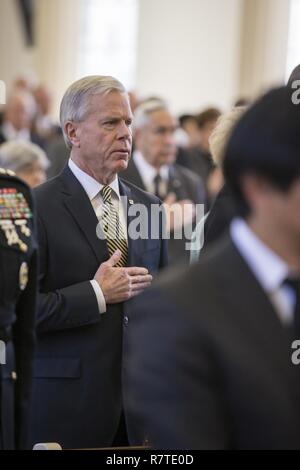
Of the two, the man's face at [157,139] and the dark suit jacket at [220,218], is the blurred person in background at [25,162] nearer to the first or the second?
the man's face at [157,139]

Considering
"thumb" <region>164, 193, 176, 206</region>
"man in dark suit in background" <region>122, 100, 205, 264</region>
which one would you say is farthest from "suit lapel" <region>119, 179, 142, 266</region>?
"man in dark suit in background" <region>122, 100, 205, 264</region>

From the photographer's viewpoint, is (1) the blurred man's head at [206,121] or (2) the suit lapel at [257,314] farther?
(1) the blurred man's head at [206,121]

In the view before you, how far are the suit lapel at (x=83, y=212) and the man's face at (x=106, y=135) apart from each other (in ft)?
0.25

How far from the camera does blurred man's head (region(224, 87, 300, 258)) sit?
5.39 ft

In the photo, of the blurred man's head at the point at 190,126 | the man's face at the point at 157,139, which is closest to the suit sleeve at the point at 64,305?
the man's face at the point at 157,139

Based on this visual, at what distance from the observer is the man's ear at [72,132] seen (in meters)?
3.25

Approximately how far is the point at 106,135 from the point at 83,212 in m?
0.25

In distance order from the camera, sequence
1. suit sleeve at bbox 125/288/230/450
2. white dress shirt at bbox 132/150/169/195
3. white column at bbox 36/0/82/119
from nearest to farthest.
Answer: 1. suit sleeve at bbox 125/288/230/450
2. white dress shirt at bbox 132/150/169/195
3. white column at bbox 36/0/82/119

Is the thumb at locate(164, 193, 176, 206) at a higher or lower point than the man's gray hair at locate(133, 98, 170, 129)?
lower

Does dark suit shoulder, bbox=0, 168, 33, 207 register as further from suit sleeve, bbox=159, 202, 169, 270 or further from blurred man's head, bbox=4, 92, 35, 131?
blurred man's head, bbox=4, 92, 35, 131

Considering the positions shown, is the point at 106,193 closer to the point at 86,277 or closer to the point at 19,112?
the point at 86,277

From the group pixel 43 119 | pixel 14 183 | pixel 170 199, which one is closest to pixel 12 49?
pixel 43 119

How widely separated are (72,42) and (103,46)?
49 cm

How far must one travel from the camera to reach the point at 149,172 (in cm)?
568
